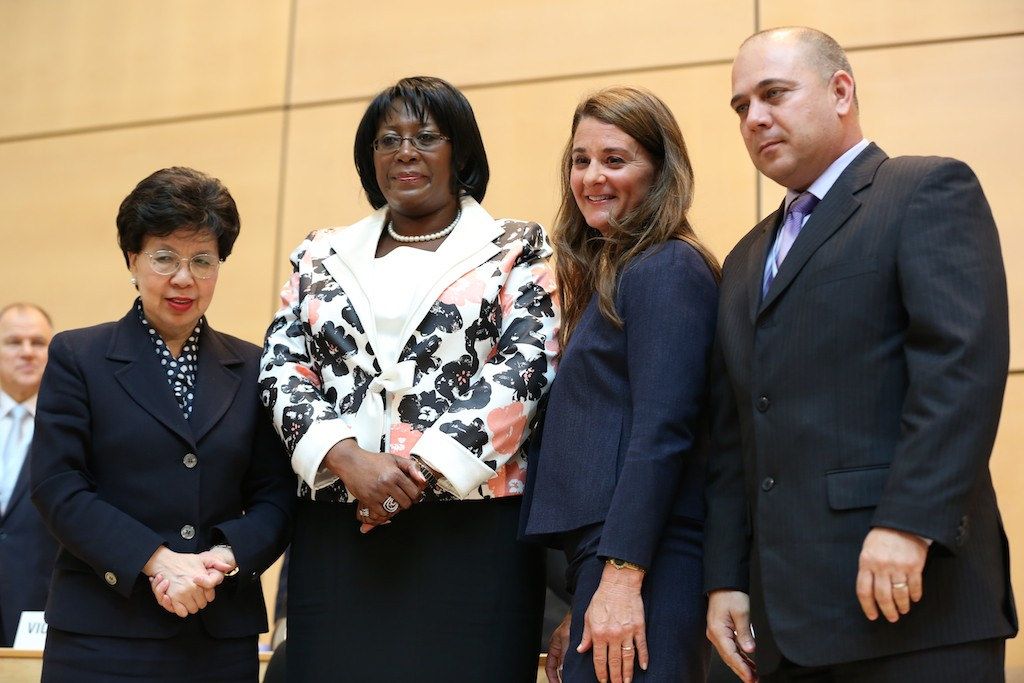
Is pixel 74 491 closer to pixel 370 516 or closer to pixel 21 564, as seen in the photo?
pixel 370 516

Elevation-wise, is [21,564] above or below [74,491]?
below

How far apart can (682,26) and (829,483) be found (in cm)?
311

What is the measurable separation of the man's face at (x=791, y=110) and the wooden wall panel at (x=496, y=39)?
2547 millimetres

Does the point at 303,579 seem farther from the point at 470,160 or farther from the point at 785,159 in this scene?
the point at 785,159

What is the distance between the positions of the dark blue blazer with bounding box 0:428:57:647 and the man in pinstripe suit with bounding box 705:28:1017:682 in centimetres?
272

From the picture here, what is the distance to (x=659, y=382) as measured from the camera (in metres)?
1.96

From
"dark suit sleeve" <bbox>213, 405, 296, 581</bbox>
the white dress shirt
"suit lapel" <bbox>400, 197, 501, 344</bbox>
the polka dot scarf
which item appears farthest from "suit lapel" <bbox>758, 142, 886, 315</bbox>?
the white dress shirt

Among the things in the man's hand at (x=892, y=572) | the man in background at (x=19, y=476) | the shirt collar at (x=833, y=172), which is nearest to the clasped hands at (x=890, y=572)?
the man's hand at (x=892, y=572)

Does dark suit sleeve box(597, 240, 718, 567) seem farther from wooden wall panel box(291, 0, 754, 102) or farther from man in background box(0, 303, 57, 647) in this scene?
wooden wall panel box(291, 0, 754, 102)

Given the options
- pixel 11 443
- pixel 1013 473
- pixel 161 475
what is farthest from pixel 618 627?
pixel 11 443

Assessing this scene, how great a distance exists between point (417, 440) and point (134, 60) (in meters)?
3.72

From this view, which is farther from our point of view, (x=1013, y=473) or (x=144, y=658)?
(x=1013, y=473)

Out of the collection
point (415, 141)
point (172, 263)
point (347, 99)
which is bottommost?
point (172, 263)

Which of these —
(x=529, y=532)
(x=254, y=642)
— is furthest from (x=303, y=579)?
(x=529, y=532)
